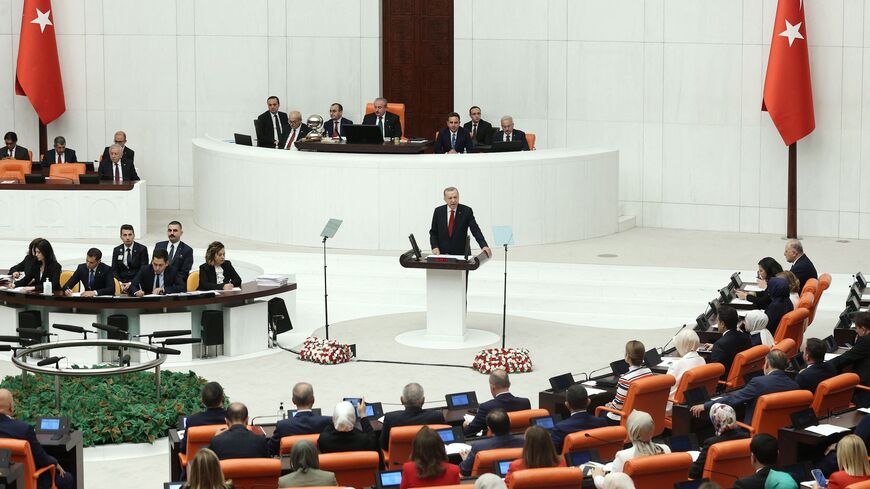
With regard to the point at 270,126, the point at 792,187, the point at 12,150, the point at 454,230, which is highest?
the point at 270,126

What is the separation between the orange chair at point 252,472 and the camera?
8.07m

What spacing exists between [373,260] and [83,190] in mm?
4970

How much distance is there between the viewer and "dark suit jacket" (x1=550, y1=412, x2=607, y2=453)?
9.20m

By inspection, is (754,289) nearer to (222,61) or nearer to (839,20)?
(839,20)

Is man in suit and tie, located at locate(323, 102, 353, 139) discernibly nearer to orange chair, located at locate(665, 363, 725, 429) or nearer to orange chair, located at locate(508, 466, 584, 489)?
orange chair, located at locate(665, 363, 725, 429)

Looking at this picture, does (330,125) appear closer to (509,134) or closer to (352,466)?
(509,134)

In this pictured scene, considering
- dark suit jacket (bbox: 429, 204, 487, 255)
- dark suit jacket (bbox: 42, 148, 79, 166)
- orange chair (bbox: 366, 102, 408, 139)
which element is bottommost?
dark suit jacket (bbox: 429, 204, 487, 255)

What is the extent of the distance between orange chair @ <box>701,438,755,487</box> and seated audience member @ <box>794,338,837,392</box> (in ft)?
7.59

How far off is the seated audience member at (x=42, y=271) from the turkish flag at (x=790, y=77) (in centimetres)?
1084

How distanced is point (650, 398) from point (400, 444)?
218 cm

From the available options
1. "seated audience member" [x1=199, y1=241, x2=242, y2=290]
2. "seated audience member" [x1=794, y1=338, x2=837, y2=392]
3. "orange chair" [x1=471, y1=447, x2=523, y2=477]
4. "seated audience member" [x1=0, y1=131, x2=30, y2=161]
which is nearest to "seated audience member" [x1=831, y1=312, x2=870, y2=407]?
"seated audience member" [x1=794, y1=338, x2=837, y2=392]

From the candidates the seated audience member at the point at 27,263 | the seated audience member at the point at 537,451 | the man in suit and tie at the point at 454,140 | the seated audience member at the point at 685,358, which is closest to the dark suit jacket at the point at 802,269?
the seated audience member at the point at 685,358

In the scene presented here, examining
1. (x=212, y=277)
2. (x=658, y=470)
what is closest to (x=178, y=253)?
(x=212, y=277)

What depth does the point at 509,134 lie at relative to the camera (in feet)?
68.3
